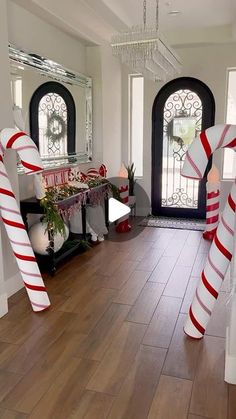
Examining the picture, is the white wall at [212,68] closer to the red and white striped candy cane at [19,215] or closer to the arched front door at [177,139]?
the arched front door at [177,139]

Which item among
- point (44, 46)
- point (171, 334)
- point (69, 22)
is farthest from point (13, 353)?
point (69, 22)

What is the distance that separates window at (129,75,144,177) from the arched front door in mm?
280

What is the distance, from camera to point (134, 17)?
195 inches

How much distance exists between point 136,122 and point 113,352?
4.75m

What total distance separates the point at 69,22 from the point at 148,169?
289cm

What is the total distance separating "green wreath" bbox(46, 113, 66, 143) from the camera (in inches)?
170

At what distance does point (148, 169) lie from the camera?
6473 millimetres

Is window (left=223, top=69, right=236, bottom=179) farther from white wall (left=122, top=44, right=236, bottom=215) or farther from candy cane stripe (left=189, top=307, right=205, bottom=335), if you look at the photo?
candy cane stripe (left=189, top=307, right=205, bottom=335)

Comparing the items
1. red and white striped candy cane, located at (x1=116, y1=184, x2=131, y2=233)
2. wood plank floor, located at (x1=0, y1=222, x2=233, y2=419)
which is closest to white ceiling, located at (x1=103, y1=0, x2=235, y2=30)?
red and white striped candy cane, located at (x1=116, y1=184, x2=131, y2=233)

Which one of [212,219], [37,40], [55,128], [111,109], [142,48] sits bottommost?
[212,219]

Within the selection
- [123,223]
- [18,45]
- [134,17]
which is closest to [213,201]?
[123,223]

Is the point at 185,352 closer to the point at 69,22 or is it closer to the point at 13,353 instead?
the point at 13,353

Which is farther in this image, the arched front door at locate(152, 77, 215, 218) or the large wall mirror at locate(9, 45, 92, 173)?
the arched front door at locate(152, 77, 215, 218)

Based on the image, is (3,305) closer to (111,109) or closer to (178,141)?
(111,109)
